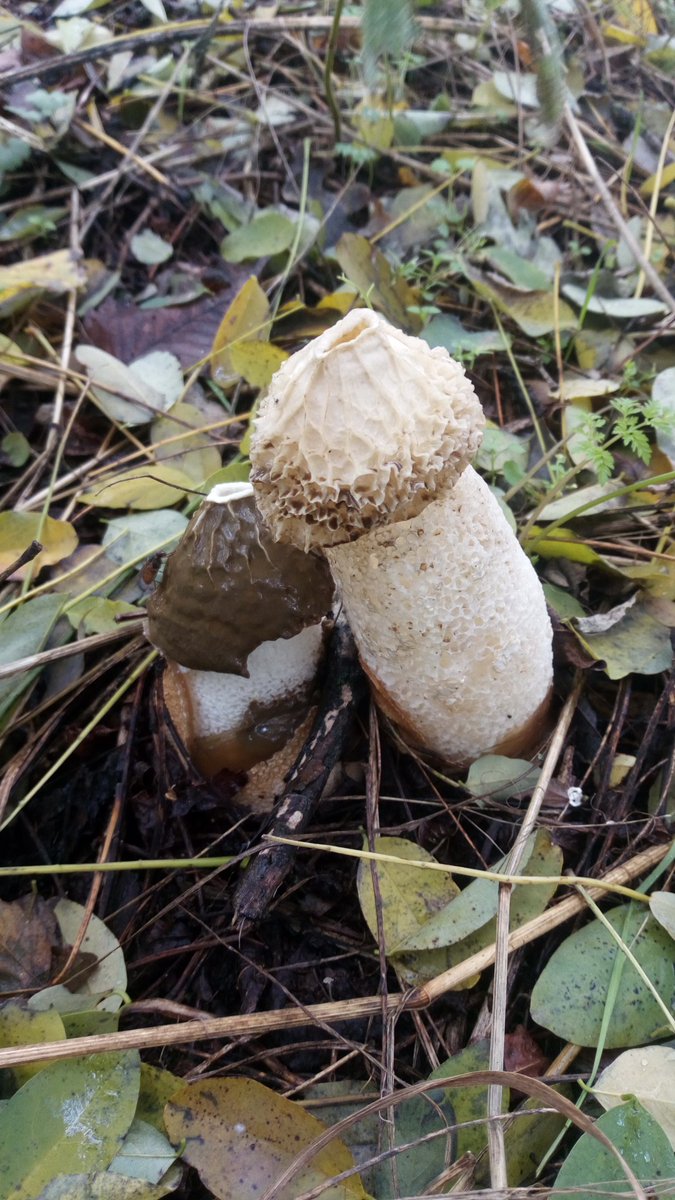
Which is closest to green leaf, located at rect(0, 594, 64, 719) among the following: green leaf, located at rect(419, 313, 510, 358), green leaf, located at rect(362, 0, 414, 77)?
green leaf, located at rect(419, 313, 510, 358)

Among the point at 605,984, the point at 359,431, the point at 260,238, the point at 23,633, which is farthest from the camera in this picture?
the point at 260,238

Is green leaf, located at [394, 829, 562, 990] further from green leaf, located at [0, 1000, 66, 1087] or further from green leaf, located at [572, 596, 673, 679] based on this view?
green leaf, located at [0, 1000, 66, 1087]

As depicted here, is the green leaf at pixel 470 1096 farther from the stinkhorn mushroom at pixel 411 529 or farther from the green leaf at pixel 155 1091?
the stinkhorn mushroom at pixel 411 529

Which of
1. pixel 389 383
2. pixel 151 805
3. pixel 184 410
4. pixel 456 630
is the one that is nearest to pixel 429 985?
pixel 456 630

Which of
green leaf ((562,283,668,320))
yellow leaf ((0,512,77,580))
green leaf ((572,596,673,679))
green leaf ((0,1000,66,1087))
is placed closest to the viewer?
green leaf ((0,1000,66,1087))

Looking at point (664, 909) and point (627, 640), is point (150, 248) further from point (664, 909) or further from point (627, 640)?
point (664, 909)

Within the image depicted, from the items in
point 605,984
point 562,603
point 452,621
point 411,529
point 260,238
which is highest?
point 260,238

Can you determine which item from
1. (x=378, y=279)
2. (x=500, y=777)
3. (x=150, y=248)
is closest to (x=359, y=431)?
(x=500, y=777)
